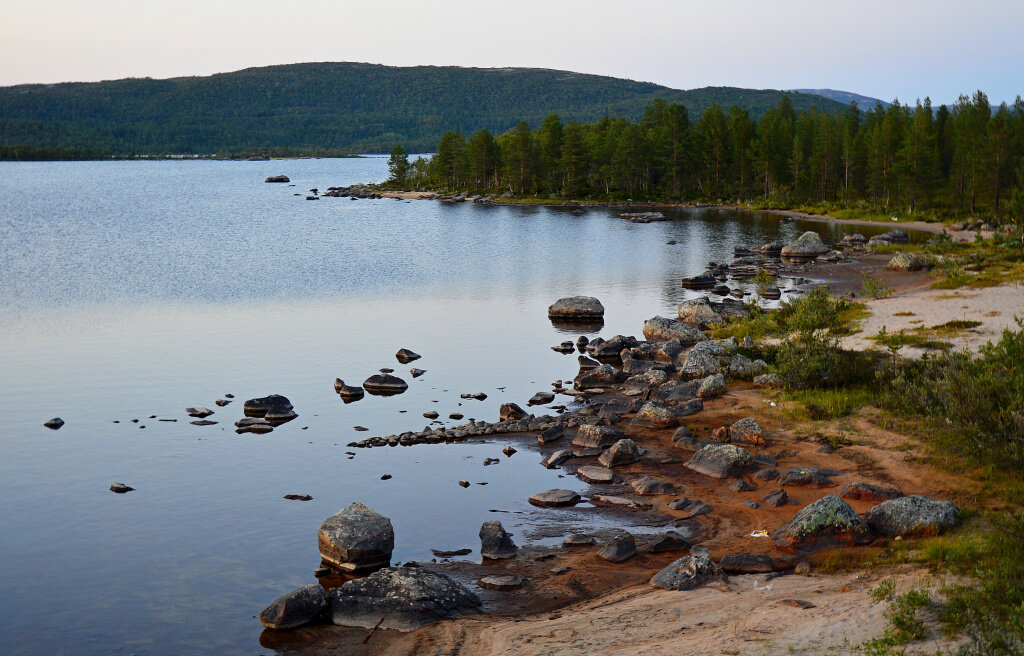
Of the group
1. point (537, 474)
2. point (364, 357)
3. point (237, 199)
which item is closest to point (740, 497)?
point (537, 474)

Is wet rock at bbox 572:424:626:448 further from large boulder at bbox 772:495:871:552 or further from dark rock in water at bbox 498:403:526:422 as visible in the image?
large boulder at bbox 772:495:871:552

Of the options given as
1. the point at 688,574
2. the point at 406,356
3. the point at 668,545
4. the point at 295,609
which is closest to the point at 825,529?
the point at 668,545

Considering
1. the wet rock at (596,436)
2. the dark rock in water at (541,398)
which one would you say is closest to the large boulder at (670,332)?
the dark rock in water at (541,398)

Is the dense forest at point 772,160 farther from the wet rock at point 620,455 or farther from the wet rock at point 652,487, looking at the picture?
the wet rock at point 652,487

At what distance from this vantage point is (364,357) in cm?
3428

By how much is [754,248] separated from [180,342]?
5082 centimetres

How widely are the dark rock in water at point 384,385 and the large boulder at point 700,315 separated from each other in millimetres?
15545

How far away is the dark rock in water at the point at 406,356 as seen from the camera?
33812mm

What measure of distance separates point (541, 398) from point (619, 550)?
476 inches

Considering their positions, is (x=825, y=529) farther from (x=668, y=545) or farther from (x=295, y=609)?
(x=295, y=609)

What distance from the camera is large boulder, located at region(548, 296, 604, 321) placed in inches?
1688

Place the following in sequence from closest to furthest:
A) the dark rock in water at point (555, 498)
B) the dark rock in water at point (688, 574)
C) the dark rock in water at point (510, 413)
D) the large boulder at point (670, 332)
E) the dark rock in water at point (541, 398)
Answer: the dark rock in water at point (688, 574) → the dark rock in water at point (555, 498) → the dark rock in water at point (510, 413) → the dark rock in water at point (541, 398) → the large boulder at point (670, 332)

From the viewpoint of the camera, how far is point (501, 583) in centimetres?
1548

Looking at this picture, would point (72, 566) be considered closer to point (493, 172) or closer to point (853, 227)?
point (853, 227)
